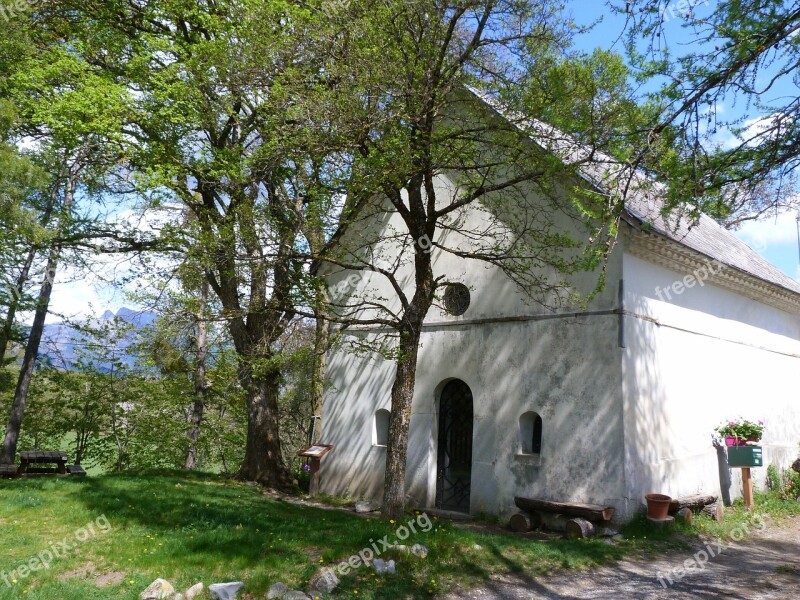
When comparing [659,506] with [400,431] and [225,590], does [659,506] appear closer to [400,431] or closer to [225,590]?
[400,431]

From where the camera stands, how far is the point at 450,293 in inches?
529

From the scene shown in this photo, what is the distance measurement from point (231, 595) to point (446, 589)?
240 cm

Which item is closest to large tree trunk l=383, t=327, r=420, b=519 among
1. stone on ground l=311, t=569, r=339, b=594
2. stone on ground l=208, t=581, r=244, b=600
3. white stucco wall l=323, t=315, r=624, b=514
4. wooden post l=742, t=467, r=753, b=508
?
stone on ground l=311, t=569, r=339, b=594

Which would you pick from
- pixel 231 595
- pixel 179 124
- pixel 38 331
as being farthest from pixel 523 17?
pixel 38 331

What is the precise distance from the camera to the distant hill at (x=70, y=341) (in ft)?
55.9

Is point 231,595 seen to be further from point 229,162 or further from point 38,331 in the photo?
point 38,331

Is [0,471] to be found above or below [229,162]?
below

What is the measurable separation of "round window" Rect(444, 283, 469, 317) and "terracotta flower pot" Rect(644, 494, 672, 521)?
5140mm
